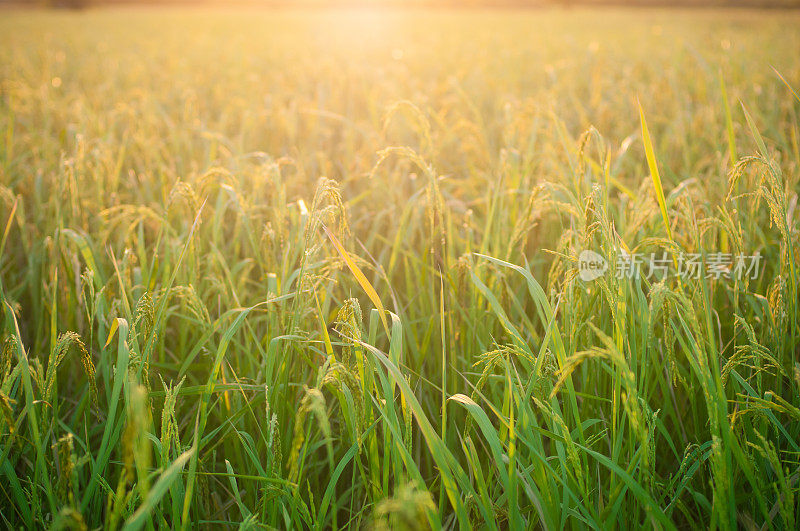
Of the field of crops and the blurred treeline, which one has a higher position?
the blurred treeline

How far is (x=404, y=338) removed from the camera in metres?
1.30

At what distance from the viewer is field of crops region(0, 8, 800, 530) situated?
84cm

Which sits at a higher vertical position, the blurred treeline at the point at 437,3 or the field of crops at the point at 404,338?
the blurred treeline at the point at 437,3

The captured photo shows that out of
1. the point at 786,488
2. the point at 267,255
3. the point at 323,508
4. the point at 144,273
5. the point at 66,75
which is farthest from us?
the point at 66,75

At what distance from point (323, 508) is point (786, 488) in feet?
2.42

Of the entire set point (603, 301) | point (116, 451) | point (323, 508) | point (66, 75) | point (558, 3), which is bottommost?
point (116, 451)

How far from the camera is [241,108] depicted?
339 centimetres

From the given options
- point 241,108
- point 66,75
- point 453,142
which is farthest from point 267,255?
point 66,75

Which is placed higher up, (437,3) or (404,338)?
(437,3)

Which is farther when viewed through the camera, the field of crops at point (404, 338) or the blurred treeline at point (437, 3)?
the blurred treeline at point (437, 3)

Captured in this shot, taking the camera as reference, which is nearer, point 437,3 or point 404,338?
point 404,338

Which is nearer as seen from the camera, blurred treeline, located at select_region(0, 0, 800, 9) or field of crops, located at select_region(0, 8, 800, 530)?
field of crops, located at select_region(0, 8, 800, 530)

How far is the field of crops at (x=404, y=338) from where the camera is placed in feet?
2.76

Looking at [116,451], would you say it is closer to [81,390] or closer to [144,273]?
[81,390]
